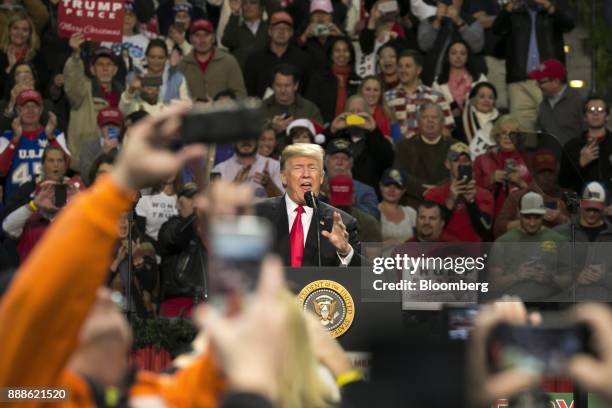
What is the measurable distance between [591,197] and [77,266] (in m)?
8.74

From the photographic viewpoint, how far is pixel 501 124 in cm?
1453

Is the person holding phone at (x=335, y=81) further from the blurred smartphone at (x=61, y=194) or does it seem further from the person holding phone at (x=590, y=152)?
the blurred smartphone at (x=61, y=194)

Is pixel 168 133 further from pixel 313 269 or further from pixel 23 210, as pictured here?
pixel 23 210

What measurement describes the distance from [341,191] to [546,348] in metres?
9.46

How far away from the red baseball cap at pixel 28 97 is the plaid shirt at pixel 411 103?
11.4 feet

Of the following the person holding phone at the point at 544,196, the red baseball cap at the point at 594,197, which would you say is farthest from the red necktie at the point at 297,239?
the red baseball cap at the point at 594,197

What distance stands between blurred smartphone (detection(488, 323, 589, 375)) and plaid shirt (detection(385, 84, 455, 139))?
11.6 m

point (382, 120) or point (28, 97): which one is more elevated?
point (28, 97)

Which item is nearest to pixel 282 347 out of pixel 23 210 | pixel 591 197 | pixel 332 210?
pixel 332 210

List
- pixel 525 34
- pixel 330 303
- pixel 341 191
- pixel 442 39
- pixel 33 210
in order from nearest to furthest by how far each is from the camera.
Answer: pixel 330 303 → pixel 33 210 → pixel 341 191 → pixel 442 39 → pixel 525 34

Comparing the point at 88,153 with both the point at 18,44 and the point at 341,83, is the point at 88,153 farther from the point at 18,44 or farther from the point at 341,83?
the point at 341,83

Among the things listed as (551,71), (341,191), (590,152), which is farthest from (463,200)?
(551,71)

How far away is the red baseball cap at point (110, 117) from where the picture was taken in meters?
14.5

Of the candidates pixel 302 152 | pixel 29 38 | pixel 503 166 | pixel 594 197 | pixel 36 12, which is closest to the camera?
pixel 302 152
